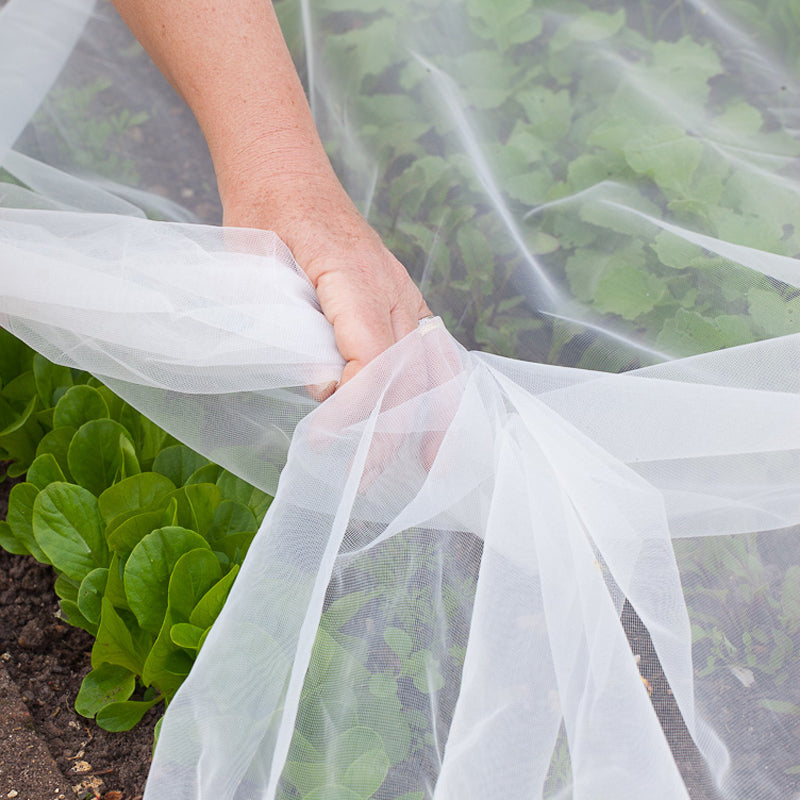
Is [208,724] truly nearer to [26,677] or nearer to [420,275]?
[26,677]

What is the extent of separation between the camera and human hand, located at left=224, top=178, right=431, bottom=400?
2.63ft

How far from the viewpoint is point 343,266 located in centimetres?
85

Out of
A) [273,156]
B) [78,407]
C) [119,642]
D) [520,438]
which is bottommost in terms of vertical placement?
[119,642]

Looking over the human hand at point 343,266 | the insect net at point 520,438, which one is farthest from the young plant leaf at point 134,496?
the human hand at point 343,266

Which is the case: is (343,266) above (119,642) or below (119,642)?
above

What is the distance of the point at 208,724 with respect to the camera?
25.1 inches

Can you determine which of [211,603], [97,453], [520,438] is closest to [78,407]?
[97,453]

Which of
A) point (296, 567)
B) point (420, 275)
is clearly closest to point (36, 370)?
point (420, 275)

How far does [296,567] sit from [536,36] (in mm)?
843

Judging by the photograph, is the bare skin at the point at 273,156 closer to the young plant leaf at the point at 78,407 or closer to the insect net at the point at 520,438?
the insect net at the point at 520,438

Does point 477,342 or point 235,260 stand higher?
point 235,260

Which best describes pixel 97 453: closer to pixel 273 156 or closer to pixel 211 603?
pixel 211 603

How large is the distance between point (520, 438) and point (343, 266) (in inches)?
9.8

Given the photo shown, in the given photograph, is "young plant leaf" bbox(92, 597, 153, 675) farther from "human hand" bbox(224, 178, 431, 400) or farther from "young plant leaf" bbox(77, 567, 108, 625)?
"human hand" bbox(224, 178, 431, 400)
